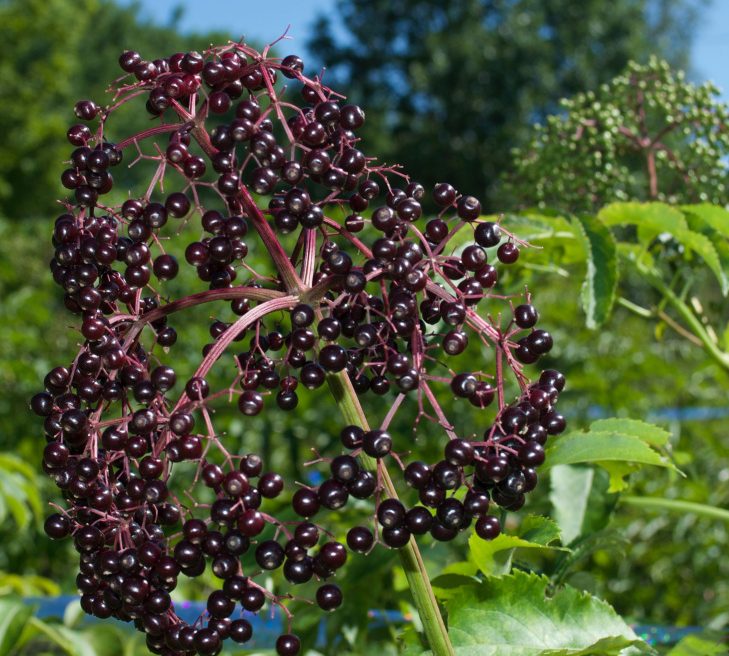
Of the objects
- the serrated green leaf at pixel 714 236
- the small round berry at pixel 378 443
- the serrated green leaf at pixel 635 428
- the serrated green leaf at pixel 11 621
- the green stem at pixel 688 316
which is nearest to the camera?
the small round berry at pixel 378 443

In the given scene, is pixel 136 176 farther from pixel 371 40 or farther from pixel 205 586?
pixel 205 586

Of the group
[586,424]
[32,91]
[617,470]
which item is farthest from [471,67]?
[617,470]

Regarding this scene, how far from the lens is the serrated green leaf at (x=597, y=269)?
1366 mm

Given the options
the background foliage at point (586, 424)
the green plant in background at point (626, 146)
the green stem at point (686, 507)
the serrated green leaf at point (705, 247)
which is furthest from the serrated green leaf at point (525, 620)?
the green plant in background at point (626, 146)

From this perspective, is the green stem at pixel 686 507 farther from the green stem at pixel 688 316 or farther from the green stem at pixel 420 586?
the green stem at pixel 420 586

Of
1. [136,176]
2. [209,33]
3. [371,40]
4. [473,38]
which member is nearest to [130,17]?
[209,33]

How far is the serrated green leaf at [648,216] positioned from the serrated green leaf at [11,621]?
106 centimetres

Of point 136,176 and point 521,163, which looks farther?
point 136,176

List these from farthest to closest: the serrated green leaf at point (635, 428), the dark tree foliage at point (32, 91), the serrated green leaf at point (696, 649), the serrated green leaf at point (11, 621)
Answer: the dark tree foliage at point (32, 91)
the serrated green leaf at point (11, 621)
the serrated green leaf at point (635, 428)
the serrated green leaf at point (696, 649)

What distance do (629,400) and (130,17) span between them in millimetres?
40687

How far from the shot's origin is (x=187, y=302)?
2.74 ft

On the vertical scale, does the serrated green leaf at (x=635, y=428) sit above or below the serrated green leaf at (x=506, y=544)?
above

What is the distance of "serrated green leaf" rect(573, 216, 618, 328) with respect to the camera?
4.48 feet

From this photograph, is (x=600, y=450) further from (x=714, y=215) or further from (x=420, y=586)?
(x=714, y=215)
